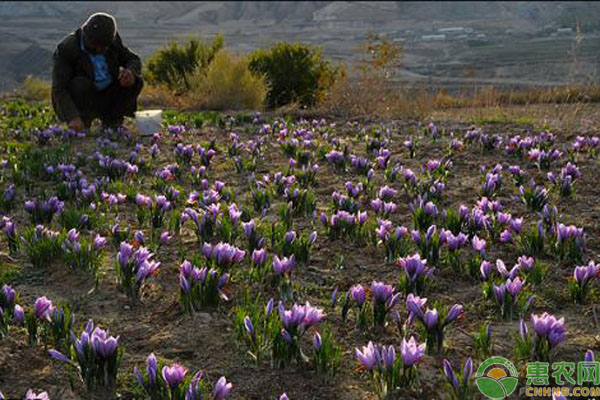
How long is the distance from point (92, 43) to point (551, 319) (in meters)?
6.80

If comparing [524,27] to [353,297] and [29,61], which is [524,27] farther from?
[353,297]

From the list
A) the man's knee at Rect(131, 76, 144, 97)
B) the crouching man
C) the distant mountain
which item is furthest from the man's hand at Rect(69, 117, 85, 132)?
the distant mountain

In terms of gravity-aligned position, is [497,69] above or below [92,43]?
below

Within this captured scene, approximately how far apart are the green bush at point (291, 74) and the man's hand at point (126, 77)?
635 cm

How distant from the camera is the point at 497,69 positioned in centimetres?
6284

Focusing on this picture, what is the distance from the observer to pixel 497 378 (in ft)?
7.37

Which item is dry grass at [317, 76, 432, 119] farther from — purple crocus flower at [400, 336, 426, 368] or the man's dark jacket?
purple crocus flower at [400, 336, 426, 368]

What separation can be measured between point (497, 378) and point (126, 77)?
6561 millimetres

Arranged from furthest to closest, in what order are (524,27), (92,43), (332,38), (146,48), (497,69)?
1. (524,27)
2. (332,38)
3. (146,48)
4. (497,69)
5. (92,43)

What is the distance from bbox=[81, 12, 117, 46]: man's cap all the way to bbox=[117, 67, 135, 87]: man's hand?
42cm

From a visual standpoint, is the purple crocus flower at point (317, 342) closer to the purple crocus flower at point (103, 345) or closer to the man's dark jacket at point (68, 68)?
the purple crocus flower at point (103, 345)

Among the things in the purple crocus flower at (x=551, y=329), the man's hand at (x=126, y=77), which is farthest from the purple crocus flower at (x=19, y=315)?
the man's hand at (x=126, y=77)

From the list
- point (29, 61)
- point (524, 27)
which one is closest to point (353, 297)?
point (29, 61)

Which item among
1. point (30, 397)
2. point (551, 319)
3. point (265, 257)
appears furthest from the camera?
point (265, 257)
